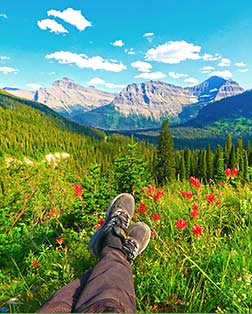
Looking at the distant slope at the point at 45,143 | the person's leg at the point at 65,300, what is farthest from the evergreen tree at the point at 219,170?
the distant slope at the point at 45,143

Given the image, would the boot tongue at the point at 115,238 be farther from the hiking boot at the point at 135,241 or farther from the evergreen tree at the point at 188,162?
the evergreen tree at the point at 188,162

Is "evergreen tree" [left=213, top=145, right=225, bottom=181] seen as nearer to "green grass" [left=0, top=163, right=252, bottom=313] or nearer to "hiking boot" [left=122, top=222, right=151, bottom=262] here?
"green grass" [left=0, top=163, right=252, bottom=313]

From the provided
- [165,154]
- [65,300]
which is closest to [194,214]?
[65,300]

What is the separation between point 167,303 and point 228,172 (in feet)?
5.92

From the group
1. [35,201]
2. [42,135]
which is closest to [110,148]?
[42,135]

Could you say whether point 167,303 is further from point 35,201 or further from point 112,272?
point 35,201

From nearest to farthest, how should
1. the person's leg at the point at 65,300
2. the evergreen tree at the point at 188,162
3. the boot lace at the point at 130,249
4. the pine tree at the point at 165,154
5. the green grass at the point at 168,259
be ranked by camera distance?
the person's leg at the point at 65,300, the green grass at the point at 168,259, the boot lace at the point at 130,249, the pine tree at the point at 165,154, the evergreen tree at the point at 188,162

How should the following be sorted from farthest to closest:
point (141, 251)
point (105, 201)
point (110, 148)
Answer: point (110, 148) → point (105, 201) → point (141, 251)

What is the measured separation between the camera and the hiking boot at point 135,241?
2664 millimetres

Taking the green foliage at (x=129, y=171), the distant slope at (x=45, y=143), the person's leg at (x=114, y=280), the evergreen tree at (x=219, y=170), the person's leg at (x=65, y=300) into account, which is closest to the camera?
the person's leg at (x=114, y=280)

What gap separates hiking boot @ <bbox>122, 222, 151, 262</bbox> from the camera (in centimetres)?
266

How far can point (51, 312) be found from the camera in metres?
1.87

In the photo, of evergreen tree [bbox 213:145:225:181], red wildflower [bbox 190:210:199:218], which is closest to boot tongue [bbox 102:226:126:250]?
red wildflower [bbox 190:210:199:218]

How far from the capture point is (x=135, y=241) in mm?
2734
